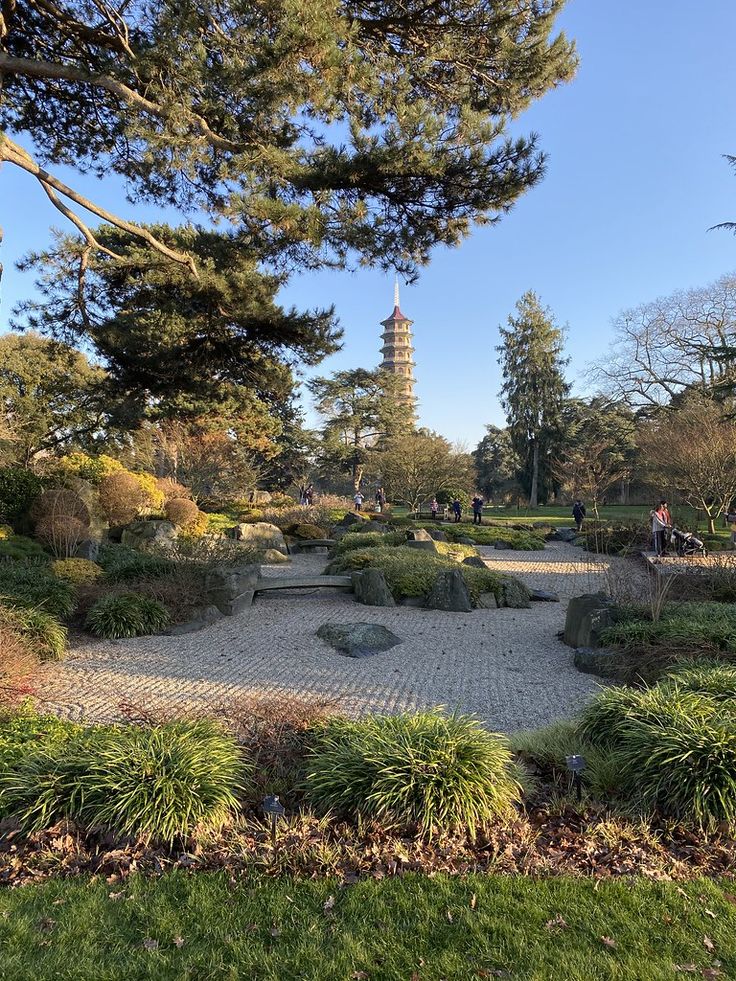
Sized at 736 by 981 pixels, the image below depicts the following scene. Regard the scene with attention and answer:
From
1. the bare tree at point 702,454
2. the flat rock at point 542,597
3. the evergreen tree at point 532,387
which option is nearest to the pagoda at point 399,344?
the evergreen tree at point 532,387

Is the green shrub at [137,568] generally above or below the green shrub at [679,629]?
above

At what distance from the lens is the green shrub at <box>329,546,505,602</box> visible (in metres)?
9.74

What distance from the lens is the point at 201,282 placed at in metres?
7.65

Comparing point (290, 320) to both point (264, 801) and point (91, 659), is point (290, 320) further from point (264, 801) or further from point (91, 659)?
point (264, 801)

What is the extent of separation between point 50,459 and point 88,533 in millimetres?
6578

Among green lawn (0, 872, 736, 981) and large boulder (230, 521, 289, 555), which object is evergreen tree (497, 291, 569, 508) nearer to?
large boulder (230, 521, 289, 555)

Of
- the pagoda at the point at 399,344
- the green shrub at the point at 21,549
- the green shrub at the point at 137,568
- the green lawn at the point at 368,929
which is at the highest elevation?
the pagoda at the point at 399,344

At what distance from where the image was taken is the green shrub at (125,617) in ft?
23.2

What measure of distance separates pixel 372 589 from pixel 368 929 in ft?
24.5

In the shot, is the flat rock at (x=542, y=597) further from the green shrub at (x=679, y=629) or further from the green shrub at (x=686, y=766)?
the green shrub at (x=686, y=766)

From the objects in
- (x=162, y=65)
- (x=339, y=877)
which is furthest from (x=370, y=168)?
(x=339, y=877)

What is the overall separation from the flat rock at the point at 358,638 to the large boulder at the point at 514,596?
121 inches

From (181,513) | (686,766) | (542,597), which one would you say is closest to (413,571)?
(542,597)

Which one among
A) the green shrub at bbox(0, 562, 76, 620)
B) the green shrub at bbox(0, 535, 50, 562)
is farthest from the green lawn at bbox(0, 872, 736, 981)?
the green shrub at bbox(0, 535, 50, 562)
